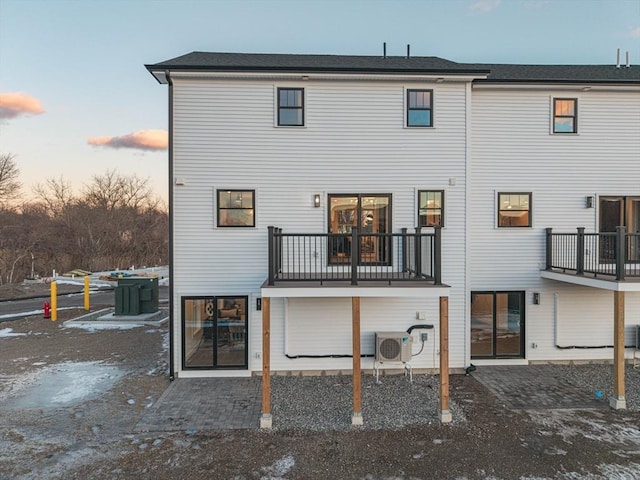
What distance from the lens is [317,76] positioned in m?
7.66

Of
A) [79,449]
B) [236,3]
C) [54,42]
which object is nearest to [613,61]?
[236,3]

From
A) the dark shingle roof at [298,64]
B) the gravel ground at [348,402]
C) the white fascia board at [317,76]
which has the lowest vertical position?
the gravel ground at [348,402]

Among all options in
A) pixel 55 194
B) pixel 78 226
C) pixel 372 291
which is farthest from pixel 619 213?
pixel 55 194

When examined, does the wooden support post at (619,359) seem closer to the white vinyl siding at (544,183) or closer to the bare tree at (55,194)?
the white vinyl siding at (544,183)

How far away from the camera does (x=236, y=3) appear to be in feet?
45.8

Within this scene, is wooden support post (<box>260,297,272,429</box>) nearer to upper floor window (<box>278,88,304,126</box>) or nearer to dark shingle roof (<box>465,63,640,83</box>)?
upper floor window (<box>278,88,304,126</box>)

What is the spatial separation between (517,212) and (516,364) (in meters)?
3.71

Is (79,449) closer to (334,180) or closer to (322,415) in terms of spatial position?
(322,415)

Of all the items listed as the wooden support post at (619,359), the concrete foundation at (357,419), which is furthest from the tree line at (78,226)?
the wooden support post at (619,359)

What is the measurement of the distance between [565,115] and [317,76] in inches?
241

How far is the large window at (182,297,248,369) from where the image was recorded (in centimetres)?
772

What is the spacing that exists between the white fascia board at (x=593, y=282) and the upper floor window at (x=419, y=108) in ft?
14.6

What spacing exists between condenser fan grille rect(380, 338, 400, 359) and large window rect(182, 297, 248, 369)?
3083mm

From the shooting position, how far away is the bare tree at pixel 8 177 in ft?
97.2
